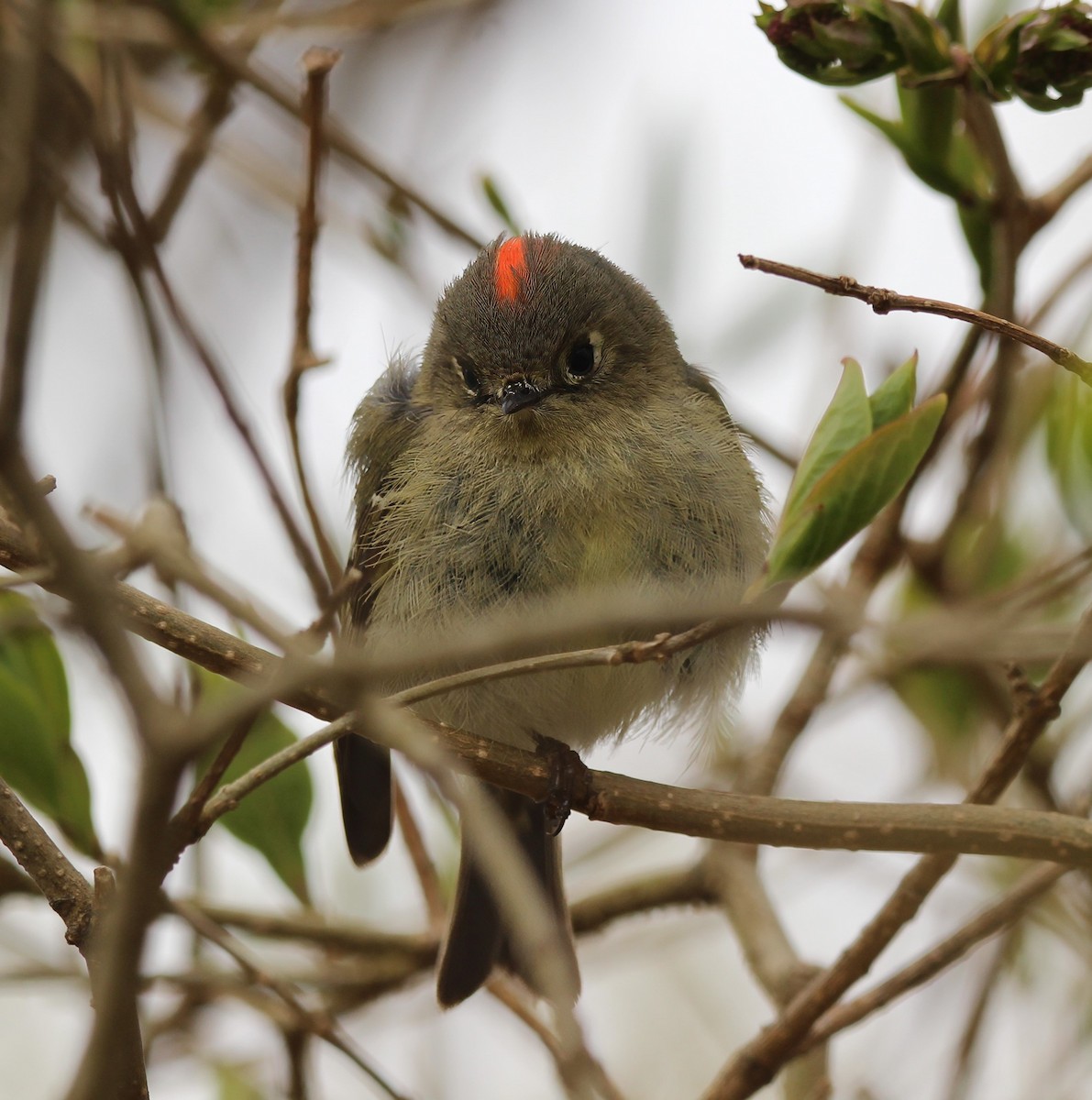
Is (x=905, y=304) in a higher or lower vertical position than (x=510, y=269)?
lower

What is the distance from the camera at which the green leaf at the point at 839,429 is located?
1874 millimetres

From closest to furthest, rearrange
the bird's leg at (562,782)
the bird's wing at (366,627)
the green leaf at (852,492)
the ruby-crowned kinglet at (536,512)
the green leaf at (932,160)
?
the green leaf at (852,492) → the green leaf at (932,160) → the bird's leg at (562,782) → the ruby-crowned kinglet at (536,512) → the bird's wing at (366,627)

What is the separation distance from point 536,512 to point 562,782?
0.62 metres

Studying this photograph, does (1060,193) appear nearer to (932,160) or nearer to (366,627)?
(932,160)

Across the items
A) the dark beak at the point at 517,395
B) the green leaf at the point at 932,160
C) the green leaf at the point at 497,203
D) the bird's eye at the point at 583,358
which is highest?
the green leaf at the point at 497,203

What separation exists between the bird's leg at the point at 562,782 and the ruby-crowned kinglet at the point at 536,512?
21cm

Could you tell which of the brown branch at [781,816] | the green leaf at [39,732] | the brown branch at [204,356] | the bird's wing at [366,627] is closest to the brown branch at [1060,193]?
the brown branch at [781,816]

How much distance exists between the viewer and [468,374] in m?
3.38

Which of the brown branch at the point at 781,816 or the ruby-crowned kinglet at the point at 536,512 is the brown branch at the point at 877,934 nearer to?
the brown branch at the point at 781,816

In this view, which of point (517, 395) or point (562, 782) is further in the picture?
point (517, 395)

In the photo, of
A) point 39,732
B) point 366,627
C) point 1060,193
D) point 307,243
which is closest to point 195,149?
point 307,243

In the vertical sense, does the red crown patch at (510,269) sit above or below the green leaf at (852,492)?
above

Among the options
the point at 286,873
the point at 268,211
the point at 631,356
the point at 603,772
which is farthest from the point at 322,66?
the point at 268,211

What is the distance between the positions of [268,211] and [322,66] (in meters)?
2.78
